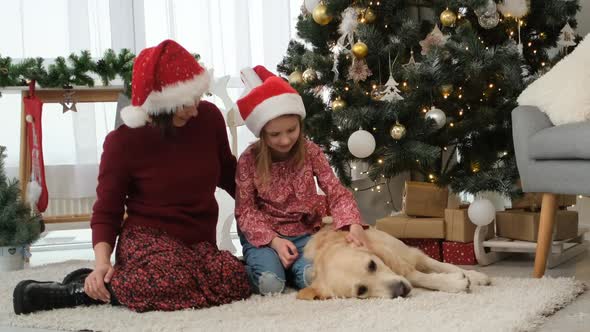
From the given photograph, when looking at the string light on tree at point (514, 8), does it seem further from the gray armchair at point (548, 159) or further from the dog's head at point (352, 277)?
the dog's head at point (352, 277)

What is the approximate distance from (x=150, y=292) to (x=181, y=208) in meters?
0.31

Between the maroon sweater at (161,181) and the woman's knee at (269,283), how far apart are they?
231mm

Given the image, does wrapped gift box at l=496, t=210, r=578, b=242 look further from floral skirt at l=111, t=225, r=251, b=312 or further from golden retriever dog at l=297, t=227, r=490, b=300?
floral skirt at l=111, t=225, r=251, b=312

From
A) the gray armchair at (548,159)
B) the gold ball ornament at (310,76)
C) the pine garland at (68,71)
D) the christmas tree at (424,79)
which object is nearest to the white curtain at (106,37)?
the pine garland at (68,71)

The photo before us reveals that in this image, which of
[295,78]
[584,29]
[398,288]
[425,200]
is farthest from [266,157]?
[584,29]

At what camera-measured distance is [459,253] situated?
9.30 feet

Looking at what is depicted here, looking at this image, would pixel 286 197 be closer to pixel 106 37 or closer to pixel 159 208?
pixel 159 208

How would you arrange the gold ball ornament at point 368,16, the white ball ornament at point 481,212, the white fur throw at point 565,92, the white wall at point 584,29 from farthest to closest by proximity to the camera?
the white wall at point 584,29 → the gold ball ornament at point 368,16 → the white ball ornament at point 481,212 → the white fur throw at point 565,92

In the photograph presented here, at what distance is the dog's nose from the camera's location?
77.5 inches

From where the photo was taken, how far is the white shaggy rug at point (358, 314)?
169 centimetres

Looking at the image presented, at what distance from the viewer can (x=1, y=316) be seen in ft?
6.61

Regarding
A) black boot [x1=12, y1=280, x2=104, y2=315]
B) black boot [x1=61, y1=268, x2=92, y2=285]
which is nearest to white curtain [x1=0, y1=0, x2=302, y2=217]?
black boot [x1=61, y1=268, x2=92, y2=285]

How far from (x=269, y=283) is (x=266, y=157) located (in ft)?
1.37

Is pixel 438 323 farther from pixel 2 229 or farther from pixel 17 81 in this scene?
pixel 17 81
